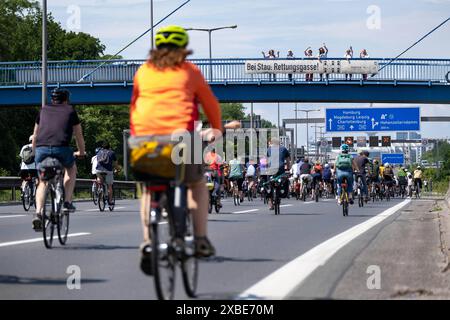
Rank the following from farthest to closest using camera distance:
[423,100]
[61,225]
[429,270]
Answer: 1. [423,100]
2. [61,225]
3. [429,270]

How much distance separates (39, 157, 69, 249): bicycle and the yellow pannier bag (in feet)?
16.1

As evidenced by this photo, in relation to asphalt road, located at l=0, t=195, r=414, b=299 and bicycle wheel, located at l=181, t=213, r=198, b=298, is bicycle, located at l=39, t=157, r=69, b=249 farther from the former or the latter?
bicycle wheel, located at l=181, t=213, r=198, b=298

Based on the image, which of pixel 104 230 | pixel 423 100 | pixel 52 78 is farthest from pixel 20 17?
pixel 104 230

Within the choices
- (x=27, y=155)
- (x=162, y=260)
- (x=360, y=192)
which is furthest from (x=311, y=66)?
(x=162, y=260)

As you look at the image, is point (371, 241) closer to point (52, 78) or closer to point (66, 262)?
point (66, 262)

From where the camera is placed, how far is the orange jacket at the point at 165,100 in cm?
659

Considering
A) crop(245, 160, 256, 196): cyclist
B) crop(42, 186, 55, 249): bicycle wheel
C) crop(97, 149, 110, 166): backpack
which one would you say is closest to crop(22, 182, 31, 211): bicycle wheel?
crop(97, 149, 110, 166): backpack

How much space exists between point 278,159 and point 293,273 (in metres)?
13.5

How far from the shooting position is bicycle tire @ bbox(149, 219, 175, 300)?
625 centimetres

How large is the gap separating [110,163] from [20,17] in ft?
225

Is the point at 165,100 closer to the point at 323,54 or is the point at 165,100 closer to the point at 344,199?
the point at 344,199

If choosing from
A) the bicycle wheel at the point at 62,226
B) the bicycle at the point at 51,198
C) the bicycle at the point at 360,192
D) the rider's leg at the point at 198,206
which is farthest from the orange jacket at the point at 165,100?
the bicycle at the point at 360,192

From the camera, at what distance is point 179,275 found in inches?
326

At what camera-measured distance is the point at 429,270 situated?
30.2 feet
